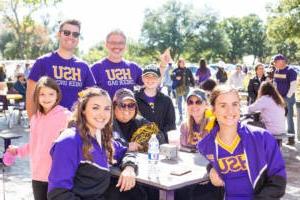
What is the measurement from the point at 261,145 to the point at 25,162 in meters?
5.22

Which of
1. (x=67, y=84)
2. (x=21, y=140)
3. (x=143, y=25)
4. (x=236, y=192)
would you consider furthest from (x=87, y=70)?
(x=143, y=25)

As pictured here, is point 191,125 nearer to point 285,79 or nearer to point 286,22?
point 285,79

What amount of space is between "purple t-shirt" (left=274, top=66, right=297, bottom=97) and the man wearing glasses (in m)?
4.87

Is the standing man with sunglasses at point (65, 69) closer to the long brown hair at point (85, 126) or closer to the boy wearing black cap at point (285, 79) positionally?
the long brown hair at point (85, 126)

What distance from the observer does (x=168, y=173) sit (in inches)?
134

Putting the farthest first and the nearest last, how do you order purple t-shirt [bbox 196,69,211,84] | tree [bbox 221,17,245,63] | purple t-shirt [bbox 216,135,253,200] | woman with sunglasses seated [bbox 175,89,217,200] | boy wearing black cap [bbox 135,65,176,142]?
tree [bbox 221,17,245,63] → purple t-shirt [bbox 196,69,211,84] → boy wearing black cap [bbox 135,65,176,142] → woman with sunglasses seated [bbox 175,89,217,200] → purple t-shirt [bbox 216,135,253,200]

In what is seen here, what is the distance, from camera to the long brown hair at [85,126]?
9.70 feet

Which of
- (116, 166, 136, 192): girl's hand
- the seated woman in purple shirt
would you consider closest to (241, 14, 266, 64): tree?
(116, 166, 136, 192): girl's hand

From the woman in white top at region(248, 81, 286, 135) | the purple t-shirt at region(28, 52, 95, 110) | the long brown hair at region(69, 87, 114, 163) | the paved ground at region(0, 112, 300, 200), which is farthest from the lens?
the woman in white top at region(248, 81, 286, 135)

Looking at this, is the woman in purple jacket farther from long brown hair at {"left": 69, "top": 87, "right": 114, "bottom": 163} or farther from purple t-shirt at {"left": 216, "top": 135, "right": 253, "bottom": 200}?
long brown hair at {"left": 69, "top": 87, "right": 114, "bottom": 163}

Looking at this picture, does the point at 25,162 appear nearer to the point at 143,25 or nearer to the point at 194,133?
the point at 194,133

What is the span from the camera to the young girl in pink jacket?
3.54 m

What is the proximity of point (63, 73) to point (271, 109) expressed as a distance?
12.6ft

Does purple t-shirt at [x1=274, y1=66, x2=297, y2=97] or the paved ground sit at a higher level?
purple t-shirt at [x1=274, y1=66, x2=297, y2=97]
